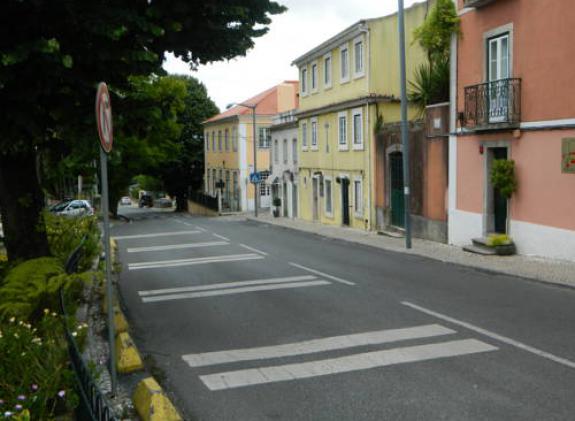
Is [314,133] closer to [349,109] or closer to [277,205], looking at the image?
[349,109]

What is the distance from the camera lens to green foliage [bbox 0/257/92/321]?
23.7 ft

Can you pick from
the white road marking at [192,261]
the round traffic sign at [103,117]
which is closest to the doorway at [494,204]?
the white road marking at [192,261]

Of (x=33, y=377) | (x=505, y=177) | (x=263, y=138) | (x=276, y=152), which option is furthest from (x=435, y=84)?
(x=263, y=138)

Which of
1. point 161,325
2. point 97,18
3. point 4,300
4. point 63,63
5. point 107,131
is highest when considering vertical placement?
point 97,18

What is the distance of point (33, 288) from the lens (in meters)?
7.64

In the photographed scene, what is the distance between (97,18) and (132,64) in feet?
3.21

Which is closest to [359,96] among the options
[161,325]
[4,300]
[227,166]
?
[161,325]

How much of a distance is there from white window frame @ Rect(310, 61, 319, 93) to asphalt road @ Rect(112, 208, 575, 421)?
22411mm

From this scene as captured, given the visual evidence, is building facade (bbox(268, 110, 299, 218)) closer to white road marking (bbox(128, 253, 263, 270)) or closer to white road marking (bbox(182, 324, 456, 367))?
white road marking (bbox(128, 253, 263, 270))

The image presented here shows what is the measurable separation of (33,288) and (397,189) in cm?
1999

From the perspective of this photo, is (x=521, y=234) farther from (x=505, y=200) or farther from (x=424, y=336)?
(x=424, y=336)

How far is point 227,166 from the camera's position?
57.1 meters

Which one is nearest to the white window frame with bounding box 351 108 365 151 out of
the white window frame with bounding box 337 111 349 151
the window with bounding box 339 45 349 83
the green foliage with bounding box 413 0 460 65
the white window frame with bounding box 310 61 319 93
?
the white window frame with bounding box 337 111 349 151

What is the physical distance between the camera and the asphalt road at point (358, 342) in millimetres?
5926
